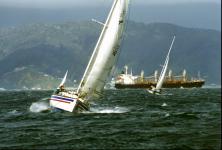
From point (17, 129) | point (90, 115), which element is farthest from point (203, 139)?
point (90, 115)

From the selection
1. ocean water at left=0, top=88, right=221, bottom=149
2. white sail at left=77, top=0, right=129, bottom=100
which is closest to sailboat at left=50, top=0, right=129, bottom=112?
white sail at left=77, top=0, right=129, bottom=100

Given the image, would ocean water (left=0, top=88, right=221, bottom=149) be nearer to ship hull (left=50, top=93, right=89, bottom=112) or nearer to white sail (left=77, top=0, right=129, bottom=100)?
ship hull (left=50, top=93, right=89, bottom=112)

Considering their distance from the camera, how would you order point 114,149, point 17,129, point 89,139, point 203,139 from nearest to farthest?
1. point 114,149
2. point 203,139
3. point 89,139
4. point 17,129

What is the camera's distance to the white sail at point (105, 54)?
2352 inches

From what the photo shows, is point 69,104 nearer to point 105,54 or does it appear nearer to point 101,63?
point 101,63

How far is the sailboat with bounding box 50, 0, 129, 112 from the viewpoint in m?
59.8

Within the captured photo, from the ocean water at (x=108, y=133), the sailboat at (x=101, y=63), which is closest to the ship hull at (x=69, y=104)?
the sailboat at (x=101, y=63)

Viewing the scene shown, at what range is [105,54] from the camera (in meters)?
60.8

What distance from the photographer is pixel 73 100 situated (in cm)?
6059

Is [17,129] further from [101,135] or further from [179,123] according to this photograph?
[179,123]

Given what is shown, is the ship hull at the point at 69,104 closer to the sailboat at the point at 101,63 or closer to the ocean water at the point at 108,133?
the sailboat at the point at 101,63

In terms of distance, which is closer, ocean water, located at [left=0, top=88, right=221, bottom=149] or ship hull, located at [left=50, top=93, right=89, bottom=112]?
ocean water, located at [left=0, top=88, right=221, bottom=149]

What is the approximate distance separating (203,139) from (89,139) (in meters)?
8.15

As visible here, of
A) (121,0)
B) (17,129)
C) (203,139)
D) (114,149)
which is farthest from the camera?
(121,0)
